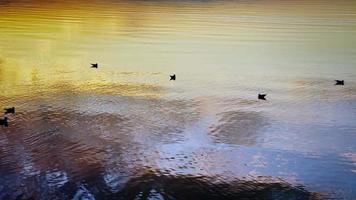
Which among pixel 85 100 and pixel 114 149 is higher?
pixel 85 100

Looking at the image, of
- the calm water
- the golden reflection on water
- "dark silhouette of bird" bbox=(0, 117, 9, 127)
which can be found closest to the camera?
the calm water

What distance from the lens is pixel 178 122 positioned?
2127cm

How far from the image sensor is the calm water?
1534 centimetres

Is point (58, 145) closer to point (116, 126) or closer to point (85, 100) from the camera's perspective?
point (116, 126)

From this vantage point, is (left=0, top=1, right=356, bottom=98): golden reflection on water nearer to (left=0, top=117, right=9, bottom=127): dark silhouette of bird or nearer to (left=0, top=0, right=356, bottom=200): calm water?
(left=0, top=0, right=356, bottom=200): calm water

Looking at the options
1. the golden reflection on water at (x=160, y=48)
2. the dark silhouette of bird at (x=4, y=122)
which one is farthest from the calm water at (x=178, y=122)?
the dark silhouette of bird at (x=4, y=122)

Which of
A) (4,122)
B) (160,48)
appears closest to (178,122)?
(4,122)

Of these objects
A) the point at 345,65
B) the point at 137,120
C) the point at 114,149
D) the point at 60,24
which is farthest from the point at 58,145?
the point at 60,24

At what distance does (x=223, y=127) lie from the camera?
20.5m

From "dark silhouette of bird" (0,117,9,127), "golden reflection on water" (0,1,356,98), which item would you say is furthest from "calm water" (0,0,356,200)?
"dark silhouette of bird" (0,117,9,127)

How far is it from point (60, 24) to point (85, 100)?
4018cm

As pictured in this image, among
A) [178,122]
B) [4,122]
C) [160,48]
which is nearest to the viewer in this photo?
[4,122]

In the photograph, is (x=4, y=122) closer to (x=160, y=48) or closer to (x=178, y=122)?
(x=178, y=122)

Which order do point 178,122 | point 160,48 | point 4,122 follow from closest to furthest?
point 4,122
point 178,122
point 160,48
